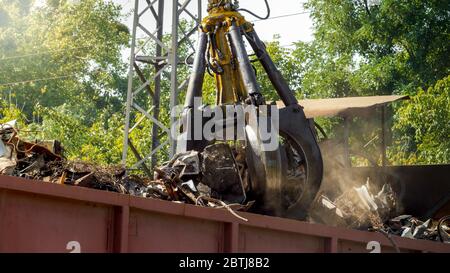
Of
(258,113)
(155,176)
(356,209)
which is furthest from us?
(356,209)

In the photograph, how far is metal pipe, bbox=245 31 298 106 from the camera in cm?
699

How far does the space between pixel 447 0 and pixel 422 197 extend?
15900mm

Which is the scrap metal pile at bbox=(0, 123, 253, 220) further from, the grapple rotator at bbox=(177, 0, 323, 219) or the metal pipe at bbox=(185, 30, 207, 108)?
the metal pipe at bbox=(185, 30, 207, 108)

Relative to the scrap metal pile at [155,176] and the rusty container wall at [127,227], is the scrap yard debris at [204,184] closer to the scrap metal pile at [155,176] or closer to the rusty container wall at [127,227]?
the scrap metal pile at [155,176]

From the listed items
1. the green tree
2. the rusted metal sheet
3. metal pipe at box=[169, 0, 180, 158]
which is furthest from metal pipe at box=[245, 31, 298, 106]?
the green tree

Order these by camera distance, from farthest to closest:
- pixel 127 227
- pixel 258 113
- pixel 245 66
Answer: pixel 245 66, pixel 258 113, pixel 127 227

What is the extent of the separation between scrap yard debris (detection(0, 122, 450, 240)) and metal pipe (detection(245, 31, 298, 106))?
675 millimetres

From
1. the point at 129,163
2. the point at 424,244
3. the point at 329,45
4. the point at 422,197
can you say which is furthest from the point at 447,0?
the point at 424,244

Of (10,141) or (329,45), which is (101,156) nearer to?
(329,45)

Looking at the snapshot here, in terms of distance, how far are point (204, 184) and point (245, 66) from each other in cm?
117

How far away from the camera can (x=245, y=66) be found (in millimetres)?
6852

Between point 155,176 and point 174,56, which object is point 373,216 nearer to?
point 155,176

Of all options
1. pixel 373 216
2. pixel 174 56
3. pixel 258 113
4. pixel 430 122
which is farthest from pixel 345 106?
pixel 430 122
